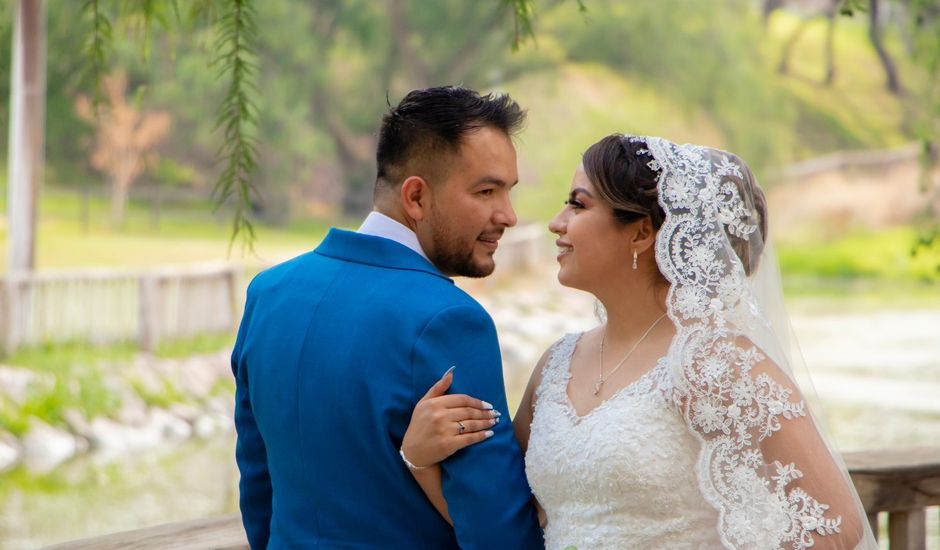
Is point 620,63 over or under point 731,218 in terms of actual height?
over

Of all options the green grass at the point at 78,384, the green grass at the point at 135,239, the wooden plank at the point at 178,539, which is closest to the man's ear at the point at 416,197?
the wooden plank at the point at 178,539

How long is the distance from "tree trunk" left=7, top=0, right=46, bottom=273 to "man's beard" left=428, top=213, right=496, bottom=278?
10130 millimetres

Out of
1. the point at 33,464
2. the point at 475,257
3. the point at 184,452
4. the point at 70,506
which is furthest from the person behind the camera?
the point at 184,452

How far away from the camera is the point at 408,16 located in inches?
864

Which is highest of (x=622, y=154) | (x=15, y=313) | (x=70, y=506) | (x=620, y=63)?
(x=620, y=63)

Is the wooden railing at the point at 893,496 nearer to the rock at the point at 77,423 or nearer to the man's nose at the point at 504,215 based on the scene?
the man's nose at the point at 504,215

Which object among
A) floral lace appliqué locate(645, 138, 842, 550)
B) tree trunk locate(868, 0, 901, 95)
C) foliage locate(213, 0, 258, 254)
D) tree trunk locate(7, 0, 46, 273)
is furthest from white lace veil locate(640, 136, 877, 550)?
tree trunk locate(868, 0, 901, 95)

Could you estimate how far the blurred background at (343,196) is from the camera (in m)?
9.34

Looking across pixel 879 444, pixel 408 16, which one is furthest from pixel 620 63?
pixel 879 444

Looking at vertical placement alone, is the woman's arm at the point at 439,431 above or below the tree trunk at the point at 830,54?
below

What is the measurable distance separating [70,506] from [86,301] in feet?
10.1

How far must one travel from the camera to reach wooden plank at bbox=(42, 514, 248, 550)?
182 centimetres

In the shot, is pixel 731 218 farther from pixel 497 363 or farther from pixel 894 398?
pixel 894 398

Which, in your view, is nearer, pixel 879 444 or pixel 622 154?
pixel 622 154
